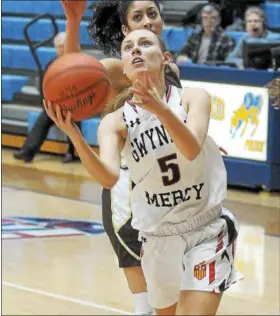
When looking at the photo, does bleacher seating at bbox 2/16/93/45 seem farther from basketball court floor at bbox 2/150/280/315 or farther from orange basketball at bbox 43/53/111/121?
orange basketball at bbox 43/53/111/121

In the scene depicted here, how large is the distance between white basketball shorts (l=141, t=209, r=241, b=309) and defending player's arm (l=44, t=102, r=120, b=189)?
53 cm

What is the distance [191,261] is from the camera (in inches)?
157

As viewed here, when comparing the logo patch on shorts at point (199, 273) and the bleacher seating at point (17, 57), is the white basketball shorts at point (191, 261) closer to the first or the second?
the logo patch on shorts at point (199, 273)

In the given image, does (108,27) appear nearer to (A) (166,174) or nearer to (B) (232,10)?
(A) (166,174)

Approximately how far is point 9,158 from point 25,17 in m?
3.07

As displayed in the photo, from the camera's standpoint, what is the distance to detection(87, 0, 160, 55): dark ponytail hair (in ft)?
15.4

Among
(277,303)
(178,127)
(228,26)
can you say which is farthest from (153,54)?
(228,26)

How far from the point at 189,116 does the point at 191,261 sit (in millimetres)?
592

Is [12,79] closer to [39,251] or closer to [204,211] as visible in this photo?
[39,251]

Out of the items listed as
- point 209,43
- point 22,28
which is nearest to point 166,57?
point 209,43

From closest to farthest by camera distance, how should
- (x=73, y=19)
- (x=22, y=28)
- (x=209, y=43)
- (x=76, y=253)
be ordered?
(x=73, y=19) < (x=76, y=253) < (x=209, y=43) < (x=22, y=28)

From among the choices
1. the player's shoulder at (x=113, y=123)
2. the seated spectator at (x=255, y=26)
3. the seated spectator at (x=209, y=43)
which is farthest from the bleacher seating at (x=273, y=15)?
the player's shoulder at (x=113, y=123)

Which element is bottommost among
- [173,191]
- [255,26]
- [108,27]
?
[255,26]

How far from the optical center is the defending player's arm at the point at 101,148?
10.9 ft
